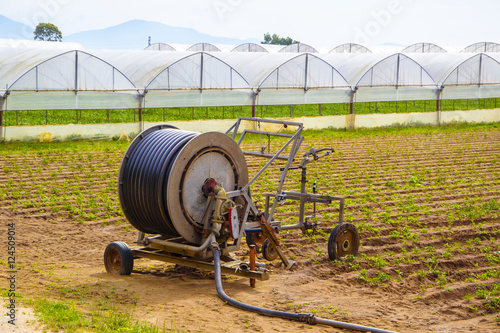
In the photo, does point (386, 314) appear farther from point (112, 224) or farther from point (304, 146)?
point (304, 146)

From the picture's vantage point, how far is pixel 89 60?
19172 mm

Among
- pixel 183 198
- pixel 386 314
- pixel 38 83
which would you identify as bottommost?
pixel 386 314

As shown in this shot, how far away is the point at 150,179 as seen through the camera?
6.92 meters

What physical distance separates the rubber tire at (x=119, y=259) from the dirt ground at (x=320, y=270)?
111mm

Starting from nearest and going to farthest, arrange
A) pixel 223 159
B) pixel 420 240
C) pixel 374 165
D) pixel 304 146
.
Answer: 1. pixel 223 159
2. pixel 420 240
3. pixel 374 165
4. pixel 304 146

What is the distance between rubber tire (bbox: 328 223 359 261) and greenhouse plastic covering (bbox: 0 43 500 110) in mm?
12535

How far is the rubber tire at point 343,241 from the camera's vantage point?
7.82 meters

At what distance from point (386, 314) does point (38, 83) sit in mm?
14534

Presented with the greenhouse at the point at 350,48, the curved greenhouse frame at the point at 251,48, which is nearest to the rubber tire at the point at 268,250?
the curved greenhouse frame at the point at 251,48

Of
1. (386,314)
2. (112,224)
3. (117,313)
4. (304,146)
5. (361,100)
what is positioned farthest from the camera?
(361,100)

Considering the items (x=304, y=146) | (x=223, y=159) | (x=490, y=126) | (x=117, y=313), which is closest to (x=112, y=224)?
(x=223, y=159)

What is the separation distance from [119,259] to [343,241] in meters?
2.69

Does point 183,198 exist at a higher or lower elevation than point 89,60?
lower

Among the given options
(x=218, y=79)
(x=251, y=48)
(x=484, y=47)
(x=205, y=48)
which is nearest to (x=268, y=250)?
(x=218, y=79)
